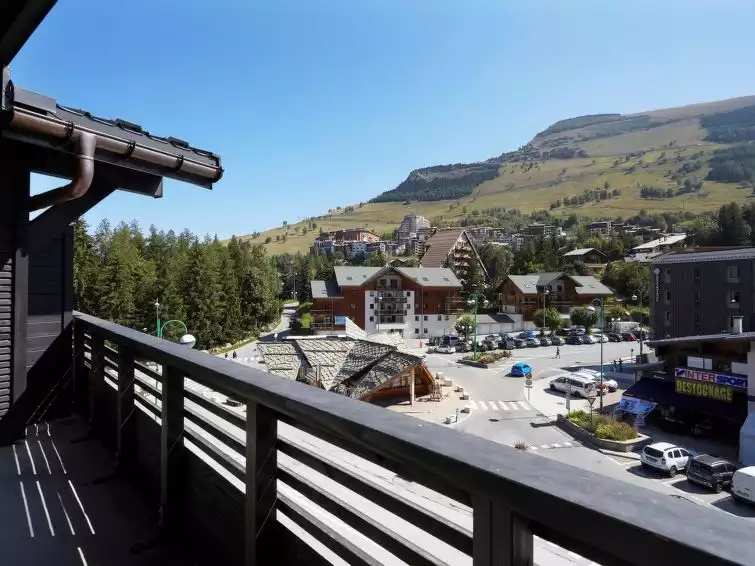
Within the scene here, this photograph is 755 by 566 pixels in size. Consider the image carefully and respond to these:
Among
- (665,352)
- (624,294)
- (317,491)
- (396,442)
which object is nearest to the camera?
(396,442)

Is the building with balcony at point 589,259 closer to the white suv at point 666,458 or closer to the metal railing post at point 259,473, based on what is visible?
the white suv at point 666,458

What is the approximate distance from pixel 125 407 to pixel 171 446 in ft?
3.06

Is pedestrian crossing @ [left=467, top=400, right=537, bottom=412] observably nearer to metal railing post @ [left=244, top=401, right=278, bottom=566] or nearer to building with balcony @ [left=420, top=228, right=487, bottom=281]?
metal railing post @ [left=244, top=401, right=278, bottom=566]

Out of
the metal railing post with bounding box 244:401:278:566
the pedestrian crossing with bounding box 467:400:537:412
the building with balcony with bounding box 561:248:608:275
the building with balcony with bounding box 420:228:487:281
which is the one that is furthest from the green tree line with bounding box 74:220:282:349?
the building with balcony with bounding box 561:248:608:275

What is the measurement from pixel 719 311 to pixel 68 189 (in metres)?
32.8

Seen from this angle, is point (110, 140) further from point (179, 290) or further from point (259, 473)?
point (179, 290)

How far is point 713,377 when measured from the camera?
17828 mm

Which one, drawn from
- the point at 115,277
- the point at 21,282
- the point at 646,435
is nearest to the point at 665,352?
the point at 646,435

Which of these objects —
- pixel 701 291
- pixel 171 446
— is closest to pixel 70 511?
pixel 171 446

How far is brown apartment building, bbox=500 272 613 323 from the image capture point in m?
47.2

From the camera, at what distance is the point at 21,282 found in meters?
3.96

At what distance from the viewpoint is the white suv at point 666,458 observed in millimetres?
14664

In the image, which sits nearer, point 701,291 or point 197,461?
point 197,461

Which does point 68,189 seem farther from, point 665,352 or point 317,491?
point 665,352
